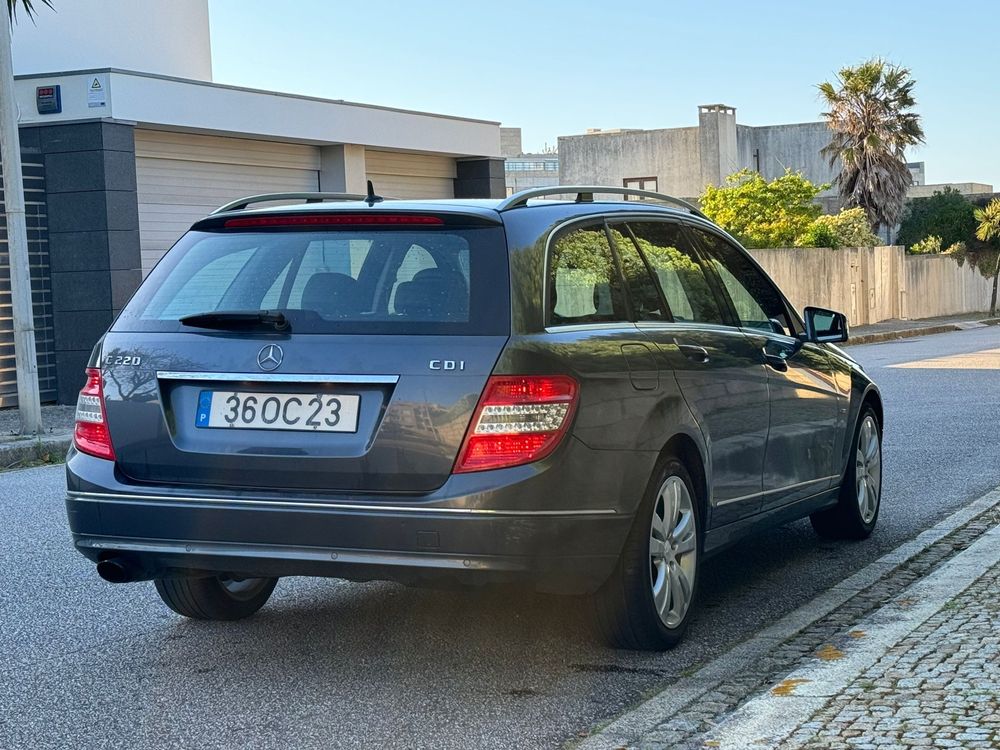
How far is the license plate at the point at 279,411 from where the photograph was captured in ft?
16.4

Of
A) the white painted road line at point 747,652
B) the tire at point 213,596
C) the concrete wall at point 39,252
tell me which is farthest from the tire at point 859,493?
the concrete wall at point 39,252

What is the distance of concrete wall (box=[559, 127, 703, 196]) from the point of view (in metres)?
74.6

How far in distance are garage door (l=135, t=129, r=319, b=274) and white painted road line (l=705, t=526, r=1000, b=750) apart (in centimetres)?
1553

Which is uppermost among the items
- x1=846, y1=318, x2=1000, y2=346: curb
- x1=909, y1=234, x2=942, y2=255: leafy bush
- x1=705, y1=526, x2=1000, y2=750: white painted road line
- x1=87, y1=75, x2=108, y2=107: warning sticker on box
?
x1=87, y1=75, x2=108, y2=107: warning sticker on box

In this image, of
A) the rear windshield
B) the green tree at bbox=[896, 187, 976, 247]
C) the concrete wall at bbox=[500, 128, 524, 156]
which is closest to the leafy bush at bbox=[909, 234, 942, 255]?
the green tree at bbox=[896, 187, 976, 247]

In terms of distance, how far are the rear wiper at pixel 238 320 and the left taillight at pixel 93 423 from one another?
1.36ft

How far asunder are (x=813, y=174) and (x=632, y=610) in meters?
75.5

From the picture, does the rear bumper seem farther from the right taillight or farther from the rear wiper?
the rear wiper

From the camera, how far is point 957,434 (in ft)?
42.2

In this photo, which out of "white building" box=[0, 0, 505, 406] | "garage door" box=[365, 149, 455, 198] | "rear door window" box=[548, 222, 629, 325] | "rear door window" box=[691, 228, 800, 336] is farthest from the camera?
"garage door" box=[365, 149, 455, 198]

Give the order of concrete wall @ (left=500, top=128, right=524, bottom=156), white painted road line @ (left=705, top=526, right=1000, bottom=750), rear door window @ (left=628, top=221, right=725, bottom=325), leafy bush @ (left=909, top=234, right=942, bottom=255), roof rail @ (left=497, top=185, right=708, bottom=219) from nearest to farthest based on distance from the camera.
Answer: white painted road line @ (left=705, top=526, right=1000, bottom=750) < roof rail @ (left=497, top=185, right=708, bottom=219) < rear door window @ (left=628, top=221, right=725, bottom=325) < leafy bush @ (left=909, top=234, right=942, bottom=255) < concrete wall @ (left=500, top=128, right=524, bottom=156)

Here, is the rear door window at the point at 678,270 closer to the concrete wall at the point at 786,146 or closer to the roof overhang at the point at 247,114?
the roof overhang at the point at 247,114

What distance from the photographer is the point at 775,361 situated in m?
6.70

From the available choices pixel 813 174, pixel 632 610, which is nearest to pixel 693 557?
pixel 632 610
